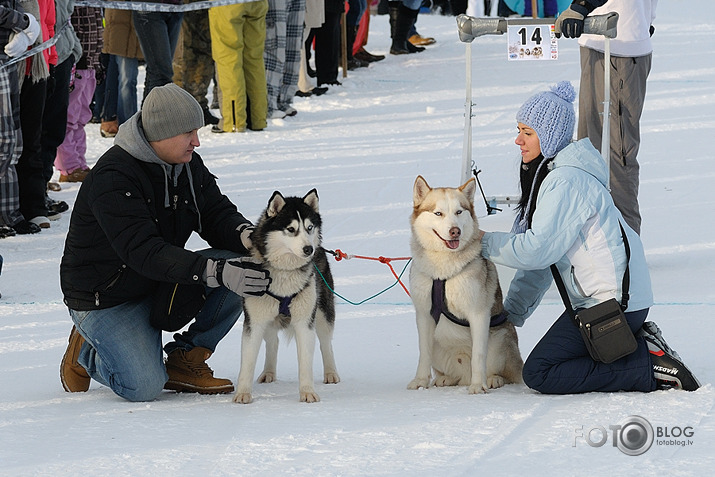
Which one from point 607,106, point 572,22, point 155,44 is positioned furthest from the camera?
point 155,44

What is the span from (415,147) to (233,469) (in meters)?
5.79

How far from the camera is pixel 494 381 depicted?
12.1 feet

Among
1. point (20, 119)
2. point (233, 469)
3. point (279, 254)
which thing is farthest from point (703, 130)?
point (233, 469)

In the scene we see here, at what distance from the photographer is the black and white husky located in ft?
11.4

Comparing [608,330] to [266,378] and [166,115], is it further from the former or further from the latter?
[166,115]

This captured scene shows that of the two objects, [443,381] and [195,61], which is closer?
[443,381]

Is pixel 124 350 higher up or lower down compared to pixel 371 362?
higher up

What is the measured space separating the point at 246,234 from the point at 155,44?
440 cm

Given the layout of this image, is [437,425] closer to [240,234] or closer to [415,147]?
[240,234]

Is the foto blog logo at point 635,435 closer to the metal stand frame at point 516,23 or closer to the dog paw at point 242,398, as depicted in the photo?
the dog paw at point 242,398

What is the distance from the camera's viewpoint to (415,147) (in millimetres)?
8336

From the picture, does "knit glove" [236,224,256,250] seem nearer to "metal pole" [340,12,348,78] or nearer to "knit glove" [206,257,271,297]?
"knit glove" [206,257,271,297]

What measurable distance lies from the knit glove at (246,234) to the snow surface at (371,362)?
54 cm

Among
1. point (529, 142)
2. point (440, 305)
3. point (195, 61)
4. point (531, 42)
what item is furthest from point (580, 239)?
point (195, 61)
